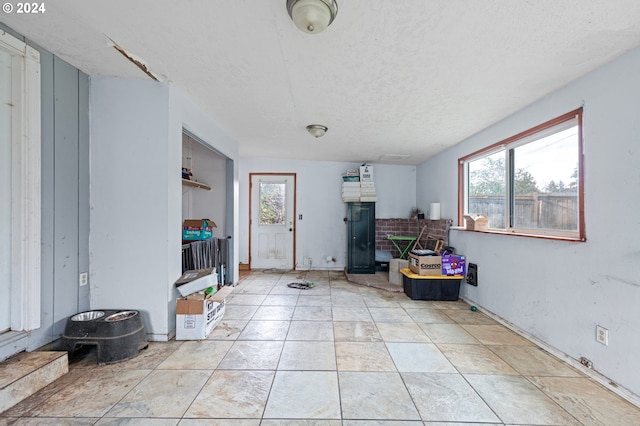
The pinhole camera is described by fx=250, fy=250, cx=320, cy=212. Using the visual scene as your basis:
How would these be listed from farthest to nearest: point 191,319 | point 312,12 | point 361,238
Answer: point 361,238
point 191,319
point 312,12

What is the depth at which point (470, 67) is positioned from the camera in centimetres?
192

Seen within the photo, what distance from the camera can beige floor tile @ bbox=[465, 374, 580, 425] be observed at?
4.88 ft

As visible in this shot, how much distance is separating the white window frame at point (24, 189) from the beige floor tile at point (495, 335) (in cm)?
379

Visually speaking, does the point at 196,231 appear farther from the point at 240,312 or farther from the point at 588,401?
the point at 588,401

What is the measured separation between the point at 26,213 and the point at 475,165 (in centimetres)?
477

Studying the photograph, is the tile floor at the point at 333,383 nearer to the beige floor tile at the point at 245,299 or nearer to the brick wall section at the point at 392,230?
the beige floor tile at the point at 245,299

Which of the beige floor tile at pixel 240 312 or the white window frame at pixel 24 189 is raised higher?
the white window frame at pixel 24 189

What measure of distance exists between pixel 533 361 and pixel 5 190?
13.9 feet

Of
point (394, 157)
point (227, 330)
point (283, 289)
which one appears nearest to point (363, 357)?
point (227, 330)

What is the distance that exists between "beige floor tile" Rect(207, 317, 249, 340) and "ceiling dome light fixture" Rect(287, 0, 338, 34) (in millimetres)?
2625

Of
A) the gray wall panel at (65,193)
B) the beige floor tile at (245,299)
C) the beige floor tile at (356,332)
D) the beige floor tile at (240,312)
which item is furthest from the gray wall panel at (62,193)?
the beige floor tile at (356,332)

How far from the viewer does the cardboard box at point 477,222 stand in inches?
127

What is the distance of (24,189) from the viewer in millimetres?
1793

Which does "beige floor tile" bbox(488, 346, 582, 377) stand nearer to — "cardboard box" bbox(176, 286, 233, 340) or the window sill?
the window sill
